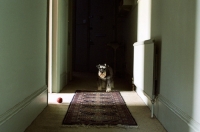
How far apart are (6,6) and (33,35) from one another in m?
0.70

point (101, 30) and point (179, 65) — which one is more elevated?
point (101, 30)

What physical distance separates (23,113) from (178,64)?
1.22 m

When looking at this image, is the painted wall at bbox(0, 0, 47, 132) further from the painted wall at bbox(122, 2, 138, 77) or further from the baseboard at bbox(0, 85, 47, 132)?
the painted wall at bbox(122, 2, 138, 77)

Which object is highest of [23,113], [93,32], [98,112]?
[93,32]

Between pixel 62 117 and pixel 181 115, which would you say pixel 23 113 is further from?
pixel 181 115

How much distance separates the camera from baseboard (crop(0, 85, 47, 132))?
1.58m

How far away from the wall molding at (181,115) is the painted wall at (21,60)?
1127 mm

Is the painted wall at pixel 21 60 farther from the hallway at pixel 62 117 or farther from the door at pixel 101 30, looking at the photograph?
the door at pixel 101 30

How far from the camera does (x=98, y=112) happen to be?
8.38 ft

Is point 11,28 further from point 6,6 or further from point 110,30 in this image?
point 110,30

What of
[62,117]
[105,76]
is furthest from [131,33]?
[62,117]

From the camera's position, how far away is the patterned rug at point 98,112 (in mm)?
2146

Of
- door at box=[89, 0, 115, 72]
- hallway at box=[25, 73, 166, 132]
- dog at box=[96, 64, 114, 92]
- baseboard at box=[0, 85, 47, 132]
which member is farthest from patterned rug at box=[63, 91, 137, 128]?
door at box=[89, 0, 115, 72]

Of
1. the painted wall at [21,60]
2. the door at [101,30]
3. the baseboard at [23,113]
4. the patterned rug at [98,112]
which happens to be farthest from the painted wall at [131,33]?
the baseboard at [23,113]
